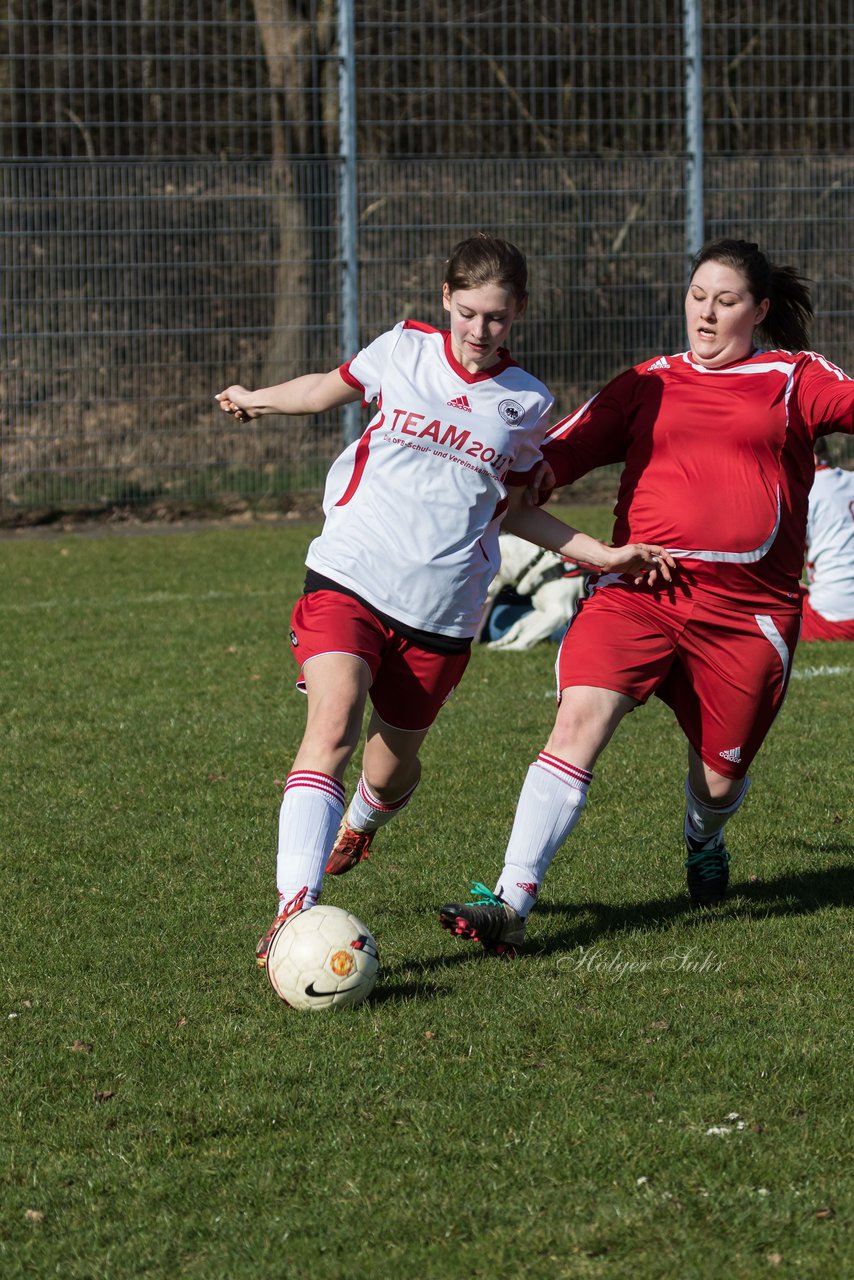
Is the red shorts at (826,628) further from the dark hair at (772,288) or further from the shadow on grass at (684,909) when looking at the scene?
the dark hair at (772,288)

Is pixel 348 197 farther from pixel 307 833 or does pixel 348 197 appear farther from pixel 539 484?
pixel 307 833

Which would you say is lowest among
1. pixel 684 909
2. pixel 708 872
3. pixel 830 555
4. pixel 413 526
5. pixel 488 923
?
pixel 684 909

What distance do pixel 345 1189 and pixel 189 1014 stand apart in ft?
3.71

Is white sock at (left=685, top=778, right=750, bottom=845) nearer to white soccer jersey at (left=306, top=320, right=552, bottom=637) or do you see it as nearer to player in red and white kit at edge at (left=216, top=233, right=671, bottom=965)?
player in red and white kit at edge at (left=216, top=233, right=671, bottom=965)

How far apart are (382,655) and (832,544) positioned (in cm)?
577

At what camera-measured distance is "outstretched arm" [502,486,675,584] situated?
4.80m

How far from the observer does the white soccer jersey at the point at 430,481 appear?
15.5 feet

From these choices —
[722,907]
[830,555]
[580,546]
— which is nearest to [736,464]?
[580,546]

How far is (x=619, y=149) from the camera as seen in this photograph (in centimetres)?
1748

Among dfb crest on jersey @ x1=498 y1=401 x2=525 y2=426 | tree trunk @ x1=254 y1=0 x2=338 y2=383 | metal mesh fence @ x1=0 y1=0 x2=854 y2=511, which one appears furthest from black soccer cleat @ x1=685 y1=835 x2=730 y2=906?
tree trunk @ x1=254 y1=0 x2=338 y2=383

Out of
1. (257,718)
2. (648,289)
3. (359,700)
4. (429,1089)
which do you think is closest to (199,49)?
(648,289)

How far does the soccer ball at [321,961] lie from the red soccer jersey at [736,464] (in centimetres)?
148

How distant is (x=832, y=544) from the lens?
9.96m

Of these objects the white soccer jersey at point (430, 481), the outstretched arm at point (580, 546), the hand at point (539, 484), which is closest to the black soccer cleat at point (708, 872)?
the outstretched arm at point (580, 546)
